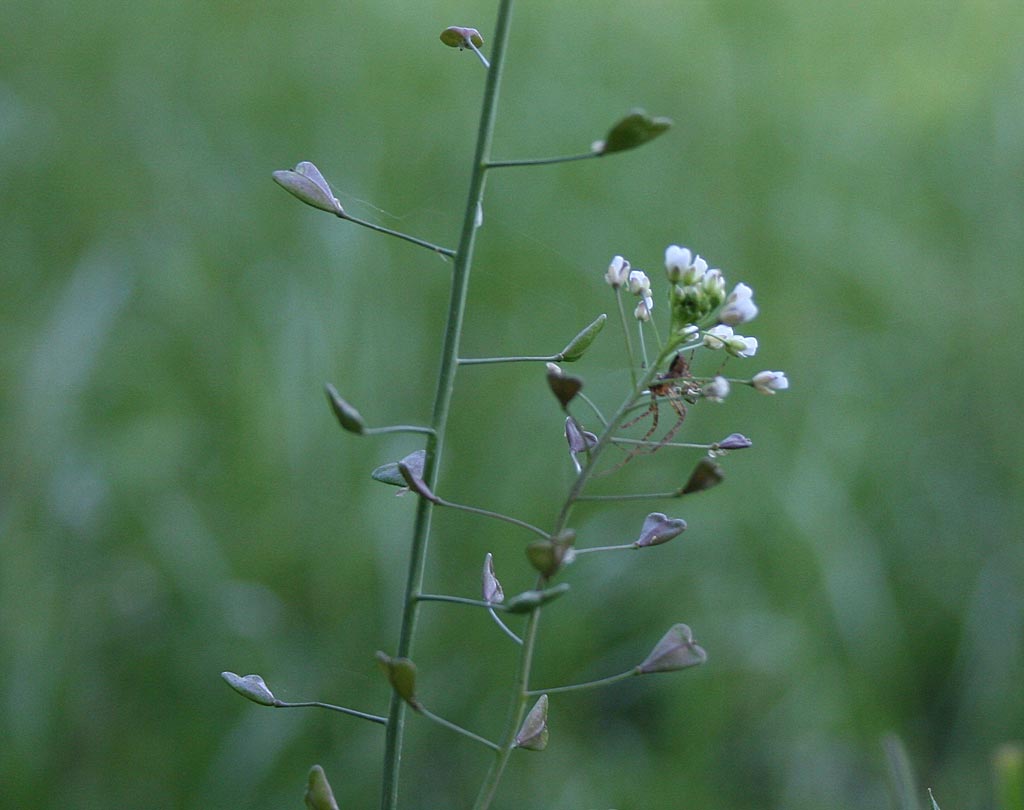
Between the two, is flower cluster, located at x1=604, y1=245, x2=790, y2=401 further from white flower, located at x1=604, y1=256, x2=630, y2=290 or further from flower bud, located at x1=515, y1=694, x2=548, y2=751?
flower bud, located at x1=515, y1=694, x2=548, y2=751

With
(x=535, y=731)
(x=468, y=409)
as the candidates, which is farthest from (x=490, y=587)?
(x=468, y=409)

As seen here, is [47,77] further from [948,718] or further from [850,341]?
[948,718]

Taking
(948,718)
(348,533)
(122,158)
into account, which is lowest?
(948,718)

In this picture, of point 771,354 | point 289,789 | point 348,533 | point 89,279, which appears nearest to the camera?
point 289,789

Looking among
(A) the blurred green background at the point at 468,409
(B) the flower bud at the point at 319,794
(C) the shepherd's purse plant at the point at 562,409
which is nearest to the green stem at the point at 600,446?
(C) the shepherd's purse plant at the point at 562,409

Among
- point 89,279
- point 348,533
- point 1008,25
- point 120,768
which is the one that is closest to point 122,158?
point 89,279

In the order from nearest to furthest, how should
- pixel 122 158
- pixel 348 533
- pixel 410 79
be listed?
pixel 348 533
pixel 122 158
pixel 410 79
